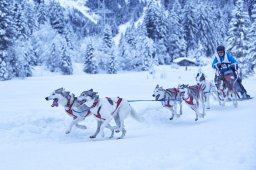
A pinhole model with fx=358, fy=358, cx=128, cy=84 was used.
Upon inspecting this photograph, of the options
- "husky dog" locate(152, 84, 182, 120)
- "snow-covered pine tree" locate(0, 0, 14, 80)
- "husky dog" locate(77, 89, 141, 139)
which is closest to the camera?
"husky dog" locate(77, 89, 141, 139)

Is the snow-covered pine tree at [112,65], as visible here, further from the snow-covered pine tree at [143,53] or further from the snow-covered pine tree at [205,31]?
the snow-covered pine tree at [205,31]

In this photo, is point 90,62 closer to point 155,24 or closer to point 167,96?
point 155,24

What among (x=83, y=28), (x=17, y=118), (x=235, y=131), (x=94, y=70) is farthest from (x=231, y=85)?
(x=83, y=28)

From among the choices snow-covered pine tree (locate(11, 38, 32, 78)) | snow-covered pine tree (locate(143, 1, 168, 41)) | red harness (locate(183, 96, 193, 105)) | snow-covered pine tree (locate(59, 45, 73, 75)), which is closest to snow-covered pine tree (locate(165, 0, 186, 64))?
snow-covered pine tree (locate(143, 1, 168, 41))

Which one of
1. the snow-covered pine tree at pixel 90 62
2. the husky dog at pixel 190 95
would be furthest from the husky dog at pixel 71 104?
the snow-covered pine tree at pixel 90 62

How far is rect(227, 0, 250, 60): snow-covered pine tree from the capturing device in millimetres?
35906

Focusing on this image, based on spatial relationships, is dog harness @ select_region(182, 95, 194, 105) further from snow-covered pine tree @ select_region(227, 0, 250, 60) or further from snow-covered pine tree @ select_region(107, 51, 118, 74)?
snow-covered pine tree @ select_region(107, 51, 118, 74)

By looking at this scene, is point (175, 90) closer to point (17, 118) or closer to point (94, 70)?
point (17, 118)

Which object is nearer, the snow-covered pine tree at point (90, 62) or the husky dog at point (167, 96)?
the husky dog at point (167, 96)

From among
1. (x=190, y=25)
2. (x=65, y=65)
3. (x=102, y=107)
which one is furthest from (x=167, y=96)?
(x=190, y=25)

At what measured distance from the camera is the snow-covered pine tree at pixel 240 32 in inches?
1414

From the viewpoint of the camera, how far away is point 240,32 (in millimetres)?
36312

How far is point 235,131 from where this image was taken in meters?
6.77

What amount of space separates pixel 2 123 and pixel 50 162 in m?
4.66
